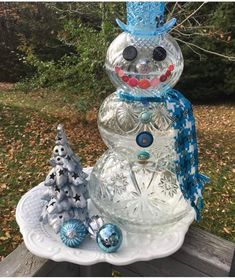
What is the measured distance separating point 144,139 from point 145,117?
69 mm

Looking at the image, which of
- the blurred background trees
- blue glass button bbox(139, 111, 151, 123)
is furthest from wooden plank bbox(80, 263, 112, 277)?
the blurred background trees

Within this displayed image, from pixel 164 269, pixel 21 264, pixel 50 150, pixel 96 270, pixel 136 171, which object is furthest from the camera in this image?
pixel 50 150

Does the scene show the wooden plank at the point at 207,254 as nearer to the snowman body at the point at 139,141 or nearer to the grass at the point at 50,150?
the snowman body at the point at 139,141

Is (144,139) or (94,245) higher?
(144,139)

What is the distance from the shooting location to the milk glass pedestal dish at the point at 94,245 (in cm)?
99

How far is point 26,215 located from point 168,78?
63 centimetres

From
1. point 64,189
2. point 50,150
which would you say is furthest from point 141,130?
point 50,150

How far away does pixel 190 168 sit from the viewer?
1165 millimetres

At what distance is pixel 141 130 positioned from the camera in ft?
3.82

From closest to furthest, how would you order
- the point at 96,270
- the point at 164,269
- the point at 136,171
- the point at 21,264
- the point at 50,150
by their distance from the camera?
the point at 21,264
the point at 164,269
the point at 96,270
the point at 136,171
the point at 50,150

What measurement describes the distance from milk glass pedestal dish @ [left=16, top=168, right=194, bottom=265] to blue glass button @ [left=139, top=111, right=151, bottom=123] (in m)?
0.34

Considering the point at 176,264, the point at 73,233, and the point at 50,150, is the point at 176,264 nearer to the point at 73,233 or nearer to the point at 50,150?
the point at 73,233

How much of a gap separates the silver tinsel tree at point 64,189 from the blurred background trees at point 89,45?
252 centimetres

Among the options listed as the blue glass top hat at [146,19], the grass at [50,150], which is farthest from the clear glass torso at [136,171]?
the grass at [50,150]
